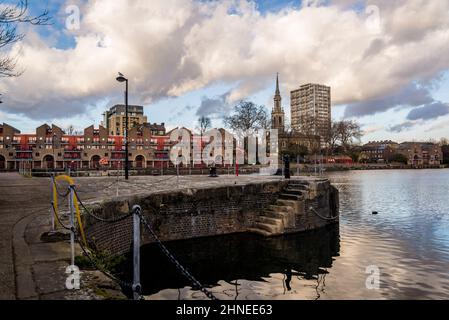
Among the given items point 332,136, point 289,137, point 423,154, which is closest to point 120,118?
point 289,137

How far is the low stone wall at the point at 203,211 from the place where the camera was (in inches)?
421

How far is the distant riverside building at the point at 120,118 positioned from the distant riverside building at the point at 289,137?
177 ft

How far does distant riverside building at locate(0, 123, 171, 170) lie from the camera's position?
80.9 metres

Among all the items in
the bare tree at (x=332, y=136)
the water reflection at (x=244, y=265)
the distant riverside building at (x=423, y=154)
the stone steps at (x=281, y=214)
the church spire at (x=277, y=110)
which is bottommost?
the water reflection at (x=244, y=265)

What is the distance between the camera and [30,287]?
4.57 metres

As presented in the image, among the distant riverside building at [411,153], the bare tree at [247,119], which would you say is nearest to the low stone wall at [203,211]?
the bare tree at [247,119]

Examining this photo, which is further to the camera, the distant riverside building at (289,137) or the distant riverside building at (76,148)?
the distant riverside building at (289,137)

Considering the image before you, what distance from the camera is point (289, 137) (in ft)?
286

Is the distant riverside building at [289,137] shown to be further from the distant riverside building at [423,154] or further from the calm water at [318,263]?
the calm water at [318,263]

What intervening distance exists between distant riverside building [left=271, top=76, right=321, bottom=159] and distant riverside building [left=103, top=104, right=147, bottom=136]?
5396 cm

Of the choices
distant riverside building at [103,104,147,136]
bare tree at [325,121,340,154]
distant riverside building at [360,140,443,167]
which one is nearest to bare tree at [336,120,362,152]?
bare tree at [325,121,340,154]

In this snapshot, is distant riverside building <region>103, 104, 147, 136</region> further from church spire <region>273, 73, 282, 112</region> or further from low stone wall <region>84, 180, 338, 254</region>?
low stone wall <region>84, 180, 338, 254</region>

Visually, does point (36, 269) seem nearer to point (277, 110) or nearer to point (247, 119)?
point (247, 119)
